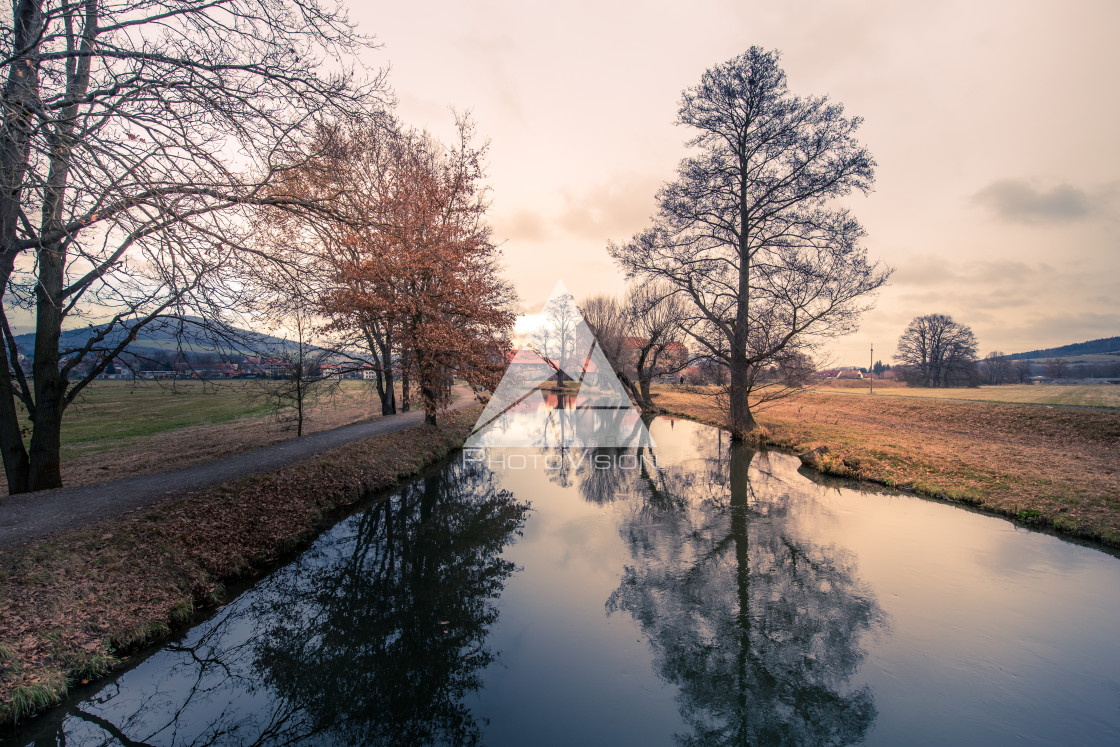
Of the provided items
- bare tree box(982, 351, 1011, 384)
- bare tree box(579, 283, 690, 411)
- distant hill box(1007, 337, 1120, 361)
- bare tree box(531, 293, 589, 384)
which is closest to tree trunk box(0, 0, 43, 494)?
bare tree box(579, 283, 690, 411)

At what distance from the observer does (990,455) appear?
1144cm

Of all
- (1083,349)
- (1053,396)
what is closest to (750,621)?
(1053,396)

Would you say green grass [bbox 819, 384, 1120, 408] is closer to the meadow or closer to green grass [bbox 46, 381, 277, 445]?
the meadow

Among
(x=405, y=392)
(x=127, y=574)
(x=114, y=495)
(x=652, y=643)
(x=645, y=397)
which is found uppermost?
(x=405, y=392)

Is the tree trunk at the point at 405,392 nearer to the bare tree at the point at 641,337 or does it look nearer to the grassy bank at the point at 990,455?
the bare tree at the point at 641,337

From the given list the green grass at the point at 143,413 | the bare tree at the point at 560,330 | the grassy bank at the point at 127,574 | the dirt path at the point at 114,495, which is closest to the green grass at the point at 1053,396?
the bare tree at the point at 560,330

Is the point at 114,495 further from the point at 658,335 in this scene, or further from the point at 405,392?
the point at 658,335

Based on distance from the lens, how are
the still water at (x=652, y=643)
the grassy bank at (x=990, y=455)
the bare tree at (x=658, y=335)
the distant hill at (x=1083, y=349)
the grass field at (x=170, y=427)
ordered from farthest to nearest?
the distant hill at (x=1083, y=349)
the bare tree at (x=658, y=335)
the grass field at (x=170, y=427)
the grassy bank at (x=990, y=455)
the still water at (x=652, y=643)

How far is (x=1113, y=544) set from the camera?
6.70 metres

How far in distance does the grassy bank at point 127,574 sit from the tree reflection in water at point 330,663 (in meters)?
0.36

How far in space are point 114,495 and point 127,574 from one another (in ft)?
10.7

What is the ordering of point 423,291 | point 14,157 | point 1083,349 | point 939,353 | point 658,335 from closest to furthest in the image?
point 14,157
point 423,291
point 658,335
point 939,353
point 1083,349

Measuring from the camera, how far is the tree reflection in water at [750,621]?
12.3 feet

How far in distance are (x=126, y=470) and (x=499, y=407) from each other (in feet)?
51.7
